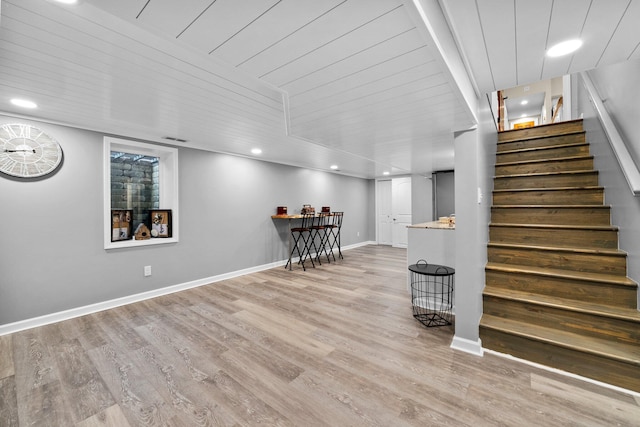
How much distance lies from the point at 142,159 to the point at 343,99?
3261mm

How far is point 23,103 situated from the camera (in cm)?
227

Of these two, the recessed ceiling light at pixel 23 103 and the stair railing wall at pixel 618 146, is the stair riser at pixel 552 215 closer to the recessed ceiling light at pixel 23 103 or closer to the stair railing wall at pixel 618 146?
the stair railing wall at pixel 618 146

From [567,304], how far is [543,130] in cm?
241

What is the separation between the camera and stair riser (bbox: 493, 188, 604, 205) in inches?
98.3

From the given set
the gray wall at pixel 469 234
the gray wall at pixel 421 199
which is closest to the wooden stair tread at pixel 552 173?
the gray wall at pixel 469 234

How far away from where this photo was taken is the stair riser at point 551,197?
8.20 feet

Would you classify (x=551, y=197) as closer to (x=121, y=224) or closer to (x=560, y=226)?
(x=560, y=226)

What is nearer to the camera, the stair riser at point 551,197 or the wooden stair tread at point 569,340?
the wooden stair tread at point 569,340

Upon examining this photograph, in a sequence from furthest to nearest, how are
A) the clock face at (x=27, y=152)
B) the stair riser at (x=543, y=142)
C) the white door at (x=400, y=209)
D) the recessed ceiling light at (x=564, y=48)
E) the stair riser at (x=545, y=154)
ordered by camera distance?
the white door at (x=400, y=209), the stair riser at (x=543, y=142), the stair riser at (x=545, y=154), the clock face at (x=27, y=152), the recessed ceiling light at (x=564, y=48)

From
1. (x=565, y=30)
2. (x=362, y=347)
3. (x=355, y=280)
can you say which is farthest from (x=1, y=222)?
(x=565, y=30)

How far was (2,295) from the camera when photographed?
2.47 m

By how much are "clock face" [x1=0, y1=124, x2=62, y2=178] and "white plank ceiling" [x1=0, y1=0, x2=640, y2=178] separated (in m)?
0.18

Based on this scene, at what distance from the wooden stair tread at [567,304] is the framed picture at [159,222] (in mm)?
3929

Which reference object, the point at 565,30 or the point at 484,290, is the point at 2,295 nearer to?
the point at 484,290
